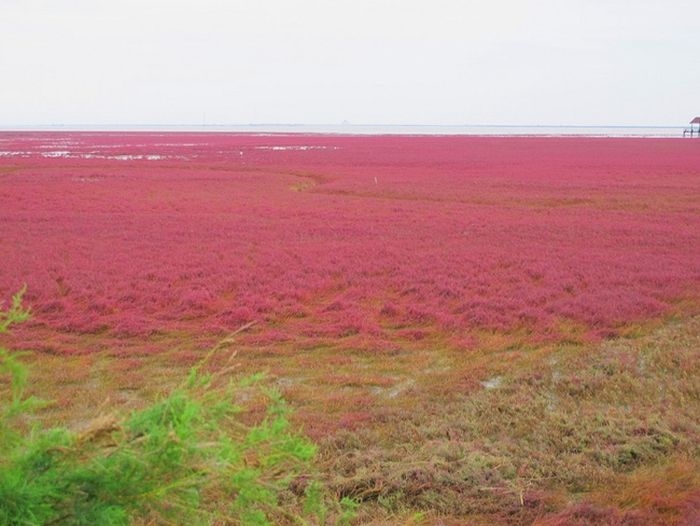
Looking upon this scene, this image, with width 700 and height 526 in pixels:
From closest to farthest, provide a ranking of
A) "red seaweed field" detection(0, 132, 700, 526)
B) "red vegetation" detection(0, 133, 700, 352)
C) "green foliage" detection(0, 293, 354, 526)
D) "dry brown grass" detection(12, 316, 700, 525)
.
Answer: "green foliage" detection(0, 293, 354, 526)
"dry brown grass" detection(12, 316, 700, 525)
"red seaweed field" detection(0, 132, 700, 526)
"red vegetation" detection(0, 133, 700, 352)

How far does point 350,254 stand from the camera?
594 inches

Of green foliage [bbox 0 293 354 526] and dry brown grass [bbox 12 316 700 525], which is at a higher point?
green foliage [bbox 0 293 354 526]

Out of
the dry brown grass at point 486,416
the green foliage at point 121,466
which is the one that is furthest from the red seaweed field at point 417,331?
the green foliage at point 121,466

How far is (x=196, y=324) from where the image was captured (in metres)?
10.4

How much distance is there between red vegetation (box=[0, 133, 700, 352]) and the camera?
35.0ft

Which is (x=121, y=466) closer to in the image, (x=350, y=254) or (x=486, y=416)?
(x=486, y=416)

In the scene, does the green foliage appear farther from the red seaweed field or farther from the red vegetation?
the red vegetation

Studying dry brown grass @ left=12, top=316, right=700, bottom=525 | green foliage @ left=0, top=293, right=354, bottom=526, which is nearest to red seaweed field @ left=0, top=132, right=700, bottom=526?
dry brown grass @ left=12, top=316, right=700, bottom=525

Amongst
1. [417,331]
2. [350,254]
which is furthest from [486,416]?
[350,254]

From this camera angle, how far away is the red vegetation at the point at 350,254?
35.0 feet

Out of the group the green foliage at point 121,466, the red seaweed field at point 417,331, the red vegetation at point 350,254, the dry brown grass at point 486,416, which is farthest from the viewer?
the red vegetation at point 350,254

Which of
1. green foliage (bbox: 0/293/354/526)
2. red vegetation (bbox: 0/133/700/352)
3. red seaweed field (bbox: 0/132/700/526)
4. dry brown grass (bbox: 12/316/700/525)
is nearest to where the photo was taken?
green foliage (bbox: 0/293/354/526)

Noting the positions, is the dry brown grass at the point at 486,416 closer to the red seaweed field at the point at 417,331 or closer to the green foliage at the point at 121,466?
the red seaweed field at the point at 417,331

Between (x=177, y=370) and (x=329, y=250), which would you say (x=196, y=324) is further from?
(x=329, y=250)
